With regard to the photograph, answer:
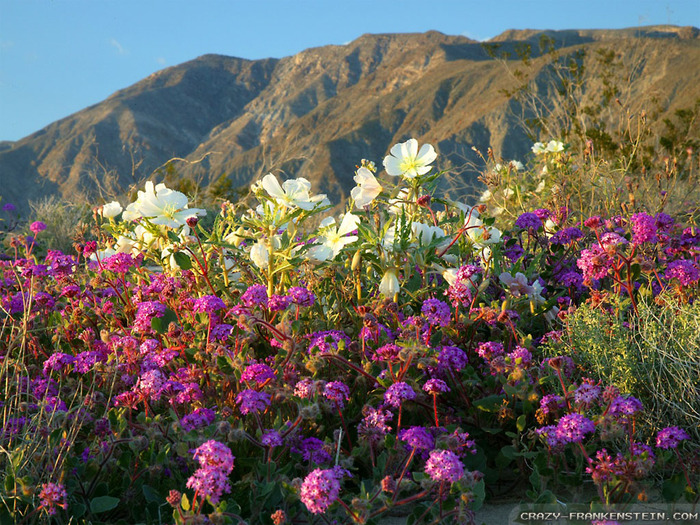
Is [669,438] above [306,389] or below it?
below

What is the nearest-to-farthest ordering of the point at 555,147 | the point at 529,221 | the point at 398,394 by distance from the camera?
the point at 398,394
the point at 529,221
the point at 555,147

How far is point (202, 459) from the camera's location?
126 cm

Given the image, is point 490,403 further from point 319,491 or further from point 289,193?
point 289,193

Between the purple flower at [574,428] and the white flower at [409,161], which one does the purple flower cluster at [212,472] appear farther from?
the white flower at [409,161]

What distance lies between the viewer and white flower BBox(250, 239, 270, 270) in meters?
2.33

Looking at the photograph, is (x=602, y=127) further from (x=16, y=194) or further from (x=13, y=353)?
(x=16, y=194)

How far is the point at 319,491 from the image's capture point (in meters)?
A: 1.26

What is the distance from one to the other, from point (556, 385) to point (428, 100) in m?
55.6

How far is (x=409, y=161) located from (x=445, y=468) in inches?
62.1

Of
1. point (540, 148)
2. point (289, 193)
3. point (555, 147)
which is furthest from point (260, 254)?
point (540, 148)

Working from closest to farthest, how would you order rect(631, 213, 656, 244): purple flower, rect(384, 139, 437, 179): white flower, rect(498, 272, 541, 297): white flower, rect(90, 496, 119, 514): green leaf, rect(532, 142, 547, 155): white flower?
1. rect(90, 496, 119, 514): green leaf
2. rect(631, 213, 656, 244): purple flower
3. rect(498, 272, 541, 297): white flower
4. rect(384, 139, 437, 179): white flower
5. rect(532, 142, 547, 155): white flower

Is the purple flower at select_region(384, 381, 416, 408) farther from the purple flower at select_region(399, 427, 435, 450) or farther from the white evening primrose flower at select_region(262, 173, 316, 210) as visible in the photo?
the white evening primrose flower at select_region(262, 173, 316, 210)

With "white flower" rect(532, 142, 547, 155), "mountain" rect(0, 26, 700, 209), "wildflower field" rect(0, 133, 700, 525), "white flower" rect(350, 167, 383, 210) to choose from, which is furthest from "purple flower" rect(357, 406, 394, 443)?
"mountain" rect(0, 26, 700, 209)

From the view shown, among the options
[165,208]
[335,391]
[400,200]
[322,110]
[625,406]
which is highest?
[322,110]
